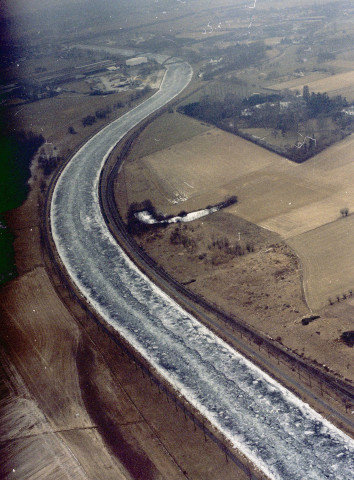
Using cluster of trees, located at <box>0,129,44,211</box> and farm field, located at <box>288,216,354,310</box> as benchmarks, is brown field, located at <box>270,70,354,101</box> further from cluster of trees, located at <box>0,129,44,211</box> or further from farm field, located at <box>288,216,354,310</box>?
farm field, located at <box>288,216,354,310</box>

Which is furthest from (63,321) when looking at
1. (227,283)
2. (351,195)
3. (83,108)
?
(83,108)

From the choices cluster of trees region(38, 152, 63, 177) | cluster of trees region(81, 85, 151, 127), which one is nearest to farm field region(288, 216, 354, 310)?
cluster of trees region(38, 152, 63, 177)

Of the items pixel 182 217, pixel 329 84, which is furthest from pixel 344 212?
pixel 329 84

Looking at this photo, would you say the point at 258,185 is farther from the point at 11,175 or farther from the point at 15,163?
the point at 15,163

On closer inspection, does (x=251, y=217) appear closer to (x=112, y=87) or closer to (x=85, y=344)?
(x=85, y=344)

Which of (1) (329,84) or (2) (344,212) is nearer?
(2) (344,212)
